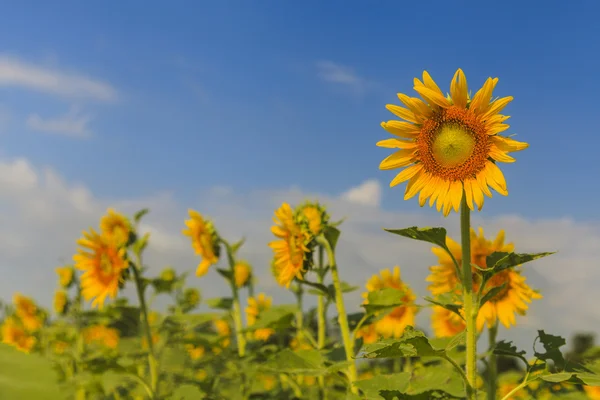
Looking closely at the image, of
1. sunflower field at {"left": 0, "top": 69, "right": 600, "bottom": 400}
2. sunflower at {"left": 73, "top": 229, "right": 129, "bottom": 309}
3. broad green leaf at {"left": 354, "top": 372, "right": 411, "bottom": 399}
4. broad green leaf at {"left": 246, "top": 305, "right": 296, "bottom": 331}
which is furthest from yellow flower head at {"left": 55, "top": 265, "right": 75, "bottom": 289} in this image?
broad green leaf at {"left": 354, "top": 372, "right": 411, "bottom": 399}

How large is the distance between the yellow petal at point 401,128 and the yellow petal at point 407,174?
0.14m

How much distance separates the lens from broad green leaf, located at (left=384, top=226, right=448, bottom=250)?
2.32 meters

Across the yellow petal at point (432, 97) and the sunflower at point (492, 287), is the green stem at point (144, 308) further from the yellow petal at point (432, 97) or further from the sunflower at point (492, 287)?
the yellow petal at point (432, 97)

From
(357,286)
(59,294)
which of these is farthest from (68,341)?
(357,286)

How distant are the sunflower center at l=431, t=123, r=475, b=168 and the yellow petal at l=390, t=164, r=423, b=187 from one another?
0.09m

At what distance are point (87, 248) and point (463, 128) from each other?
3.68 m

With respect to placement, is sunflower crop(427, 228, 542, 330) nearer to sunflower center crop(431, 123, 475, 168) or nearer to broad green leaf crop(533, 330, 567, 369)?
broad green leaf crop(533, 330, 567, 369)

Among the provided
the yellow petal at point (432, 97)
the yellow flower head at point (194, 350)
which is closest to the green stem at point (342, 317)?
the yellow petal at point (432, 97)

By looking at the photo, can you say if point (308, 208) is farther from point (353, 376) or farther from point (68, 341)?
point (68, 341)

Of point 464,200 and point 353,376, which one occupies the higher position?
point 464,200

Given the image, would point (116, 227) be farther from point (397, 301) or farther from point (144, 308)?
point (397, 301)

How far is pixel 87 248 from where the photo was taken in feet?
17.2

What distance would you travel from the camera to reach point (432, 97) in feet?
8.70

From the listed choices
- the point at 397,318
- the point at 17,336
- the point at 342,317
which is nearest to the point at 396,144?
the point at 342,317
